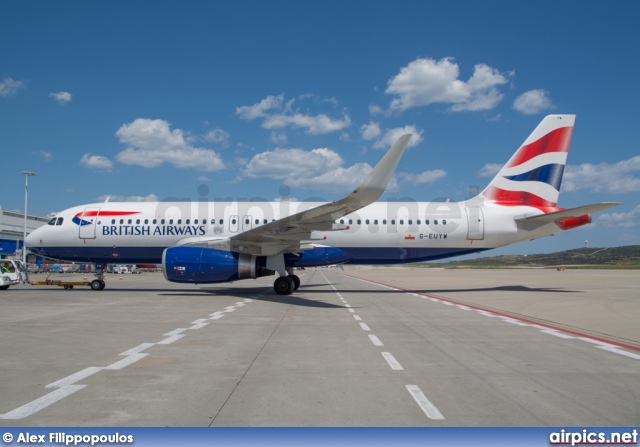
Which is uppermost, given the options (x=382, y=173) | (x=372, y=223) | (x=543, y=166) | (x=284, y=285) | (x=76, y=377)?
(x=543, y=166)

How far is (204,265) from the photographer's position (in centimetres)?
1797

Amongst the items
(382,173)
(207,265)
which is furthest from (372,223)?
(382,173)

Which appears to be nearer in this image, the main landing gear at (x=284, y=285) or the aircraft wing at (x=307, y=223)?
the aircraft wing at (x=307, y=223)

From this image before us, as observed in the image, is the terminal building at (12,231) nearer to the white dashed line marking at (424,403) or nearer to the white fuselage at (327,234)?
the white fuselage at (327,234)

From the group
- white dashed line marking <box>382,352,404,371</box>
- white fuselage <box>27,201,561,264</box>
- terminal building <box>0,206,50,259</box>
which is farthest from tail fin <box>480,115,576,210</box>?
terminal building <box>0,206,50,259</box>

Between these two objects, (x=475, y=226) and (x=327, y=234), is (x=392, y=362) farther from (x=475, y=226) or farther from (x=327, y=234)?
(x=475, y=226)

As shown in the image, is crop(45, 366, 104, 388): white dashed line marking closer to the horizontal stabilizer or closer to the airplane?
the airplane

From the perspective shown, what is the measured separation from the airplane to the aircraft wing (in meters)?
1.02

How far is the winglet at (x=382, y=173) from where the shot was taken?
44.3ft

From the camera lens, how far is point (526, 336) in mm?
9852

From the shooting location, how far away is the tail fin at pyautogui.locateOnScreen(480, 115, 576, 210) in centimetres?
2233

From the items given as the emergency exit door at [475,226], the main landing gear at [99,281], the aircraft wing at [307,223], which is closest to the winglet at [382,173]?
the aircraft wing at [307,223]

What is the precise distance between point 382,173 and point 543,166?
1231 cm

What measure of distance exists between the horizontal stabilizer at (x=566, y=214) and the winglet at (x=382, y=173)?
923 centimetres
